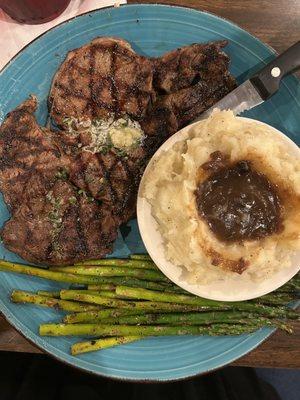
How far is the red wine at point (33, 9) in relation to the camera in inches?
139

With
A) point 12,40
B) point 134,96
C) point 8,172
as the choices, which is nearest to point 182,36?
point 134,96

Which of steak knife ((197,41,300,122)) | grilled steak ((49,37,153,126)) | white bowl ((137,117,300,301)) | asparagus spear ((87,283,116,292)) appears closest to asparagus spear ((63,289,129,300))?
asparagus spear ((87,283,116,292))

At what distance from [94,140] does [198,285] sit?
136cm

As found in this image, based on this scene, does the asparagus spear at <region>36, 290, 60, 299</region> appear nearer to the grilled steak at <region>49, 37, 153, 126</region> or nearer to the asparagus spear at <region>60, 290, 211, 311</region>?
the asparagus spear at <region>60, 290, 211, 311</region>

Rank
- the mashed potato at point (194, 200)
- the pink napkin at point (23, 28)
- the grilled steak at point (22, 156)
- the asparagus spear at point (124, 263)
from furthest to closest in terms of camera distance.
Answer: the pink napkin at point (23, 28) < the asparagus spear at point (124, 263) < the grilled steak at point (22, 156) < the mashed potato at point (194, 200)

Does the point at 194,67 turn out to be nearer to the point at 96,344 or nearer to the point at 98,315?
the point at 98,315

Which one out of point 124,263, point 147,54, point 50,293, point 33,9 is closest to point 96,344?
point 50,293

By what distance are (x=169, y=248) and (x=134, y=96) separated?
4.04 feet

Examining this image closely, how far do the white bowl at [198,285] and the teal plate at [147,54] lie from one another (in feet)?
1.51

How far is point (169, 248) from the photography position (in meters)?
3.16

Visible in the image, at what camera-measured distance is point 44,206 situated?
11.3 feet

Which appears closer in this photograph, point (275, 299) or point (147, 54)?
point (275, 299)

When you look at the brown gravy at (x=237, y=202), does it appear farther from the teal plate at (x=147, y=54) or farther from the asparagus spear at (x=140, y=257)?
the teal plate at (x=147, y=54)

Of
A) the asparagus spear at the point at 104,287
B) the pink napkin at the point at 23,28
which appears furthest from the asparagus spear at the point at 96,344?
the pink napkin at the point at 23,28
